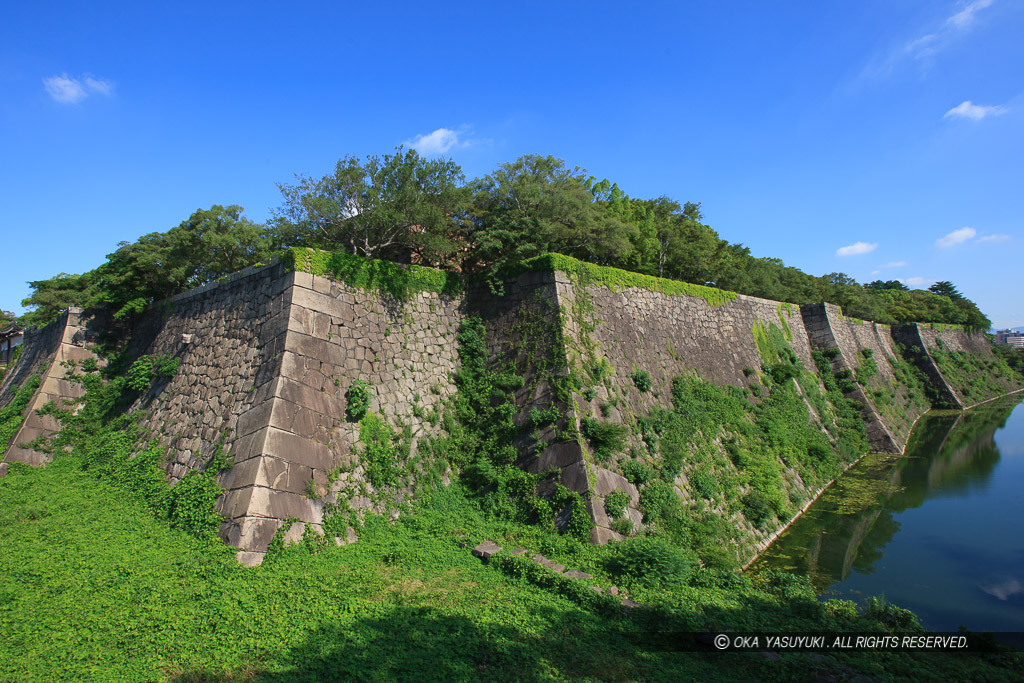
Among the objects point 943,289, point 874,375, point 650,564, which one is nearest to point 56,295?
point 650,564

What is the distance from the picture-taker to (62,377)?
14211mm

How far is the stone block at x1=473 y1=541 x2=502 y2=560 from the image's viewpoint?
8.64 m

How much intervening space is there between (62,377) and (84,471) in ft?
13.2

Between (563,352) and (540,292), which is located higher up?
(540,292)

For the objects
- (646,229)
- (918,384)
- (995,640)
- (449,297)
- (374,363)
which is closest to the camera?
(995,640)

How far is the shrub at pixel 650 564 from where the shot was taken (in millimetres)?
7906

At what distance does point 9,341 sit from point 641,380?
29214 millimetres

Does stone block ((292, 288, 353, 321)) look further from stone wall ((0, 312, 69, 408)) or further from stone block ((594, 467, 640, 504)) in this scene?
stone wall ((0, 312, 69, 408))

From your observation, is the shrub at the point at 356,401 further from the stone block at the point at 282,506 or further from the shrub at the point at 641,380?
the shrub at the point at 641,380

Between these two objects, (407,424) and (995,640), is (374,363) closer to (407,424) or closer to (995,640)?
(407,424)

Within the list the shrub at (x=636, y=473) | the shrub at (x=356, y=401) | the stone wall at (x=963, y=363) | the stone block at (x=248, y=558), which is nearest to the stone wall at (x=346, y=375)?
the stone block at (x=248, y=558)

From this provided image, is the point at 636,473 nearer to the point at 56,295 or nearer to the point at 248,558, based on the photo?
the point at 248,558

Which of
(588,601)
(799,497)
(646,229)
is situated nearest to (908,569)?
(799,497)

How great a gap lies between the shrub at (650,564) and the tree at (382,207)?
941 centimetres
